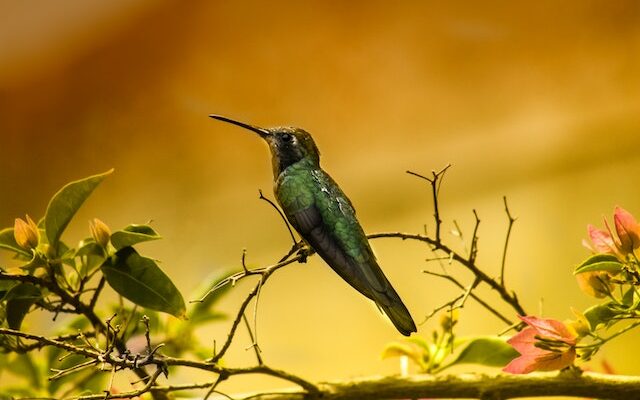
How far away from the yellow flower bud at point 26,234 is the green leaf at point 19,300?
0.03 meters

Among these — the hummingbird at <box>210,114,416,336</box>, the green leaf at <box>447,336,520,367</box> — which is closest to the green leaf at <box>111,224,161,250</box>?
the hummingbird at <box>210,114,416,336</box>

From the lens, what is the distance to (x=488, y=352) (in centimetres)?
77

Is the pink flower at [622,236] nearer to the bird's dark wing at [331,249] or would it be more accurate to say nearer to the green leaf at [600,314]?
the green leaf at [600,314]

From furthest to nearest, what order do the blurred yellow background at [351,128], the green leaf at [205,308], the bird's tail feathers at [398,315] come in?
1. the blurred yellow background at [351,128]
2. the green leaf at [205,308]
3. the bird's tail feathers at [398,315]

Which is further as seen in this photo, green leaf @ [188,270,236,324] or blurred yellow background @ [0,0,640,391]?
blurred yellow background @ [0,0,640,391]

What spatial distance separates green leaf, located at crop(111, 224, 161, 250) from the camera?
663 millimetres

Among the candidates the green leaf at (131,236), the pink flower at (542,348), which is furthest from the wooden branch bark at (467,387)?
the green leaf at (131,236)

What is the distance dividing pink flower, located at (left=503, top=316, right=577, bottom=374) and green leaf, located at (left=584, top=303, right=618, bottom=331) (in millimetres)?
29

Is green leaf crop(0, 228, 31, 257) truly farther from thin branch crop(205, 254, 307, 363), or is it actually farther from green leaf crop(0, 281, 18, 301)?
thin branch crop(205, 254, 307, 363)

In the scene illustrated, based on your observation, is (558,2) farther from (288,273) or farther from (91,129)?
(91,129)

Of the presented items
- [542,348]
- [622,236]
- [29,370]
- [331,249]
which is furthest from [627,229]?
[29,370]

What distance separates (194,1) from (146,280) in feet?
3.95

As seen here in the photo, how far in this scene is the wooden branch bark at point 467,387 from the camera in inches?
25.1

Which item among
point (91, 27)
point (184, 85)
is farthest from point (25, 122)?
point (184, 85)
